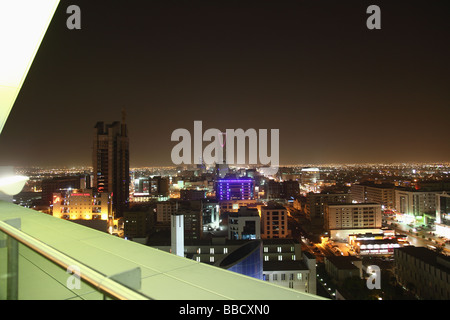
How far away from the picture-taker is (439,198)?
16844 millimetres

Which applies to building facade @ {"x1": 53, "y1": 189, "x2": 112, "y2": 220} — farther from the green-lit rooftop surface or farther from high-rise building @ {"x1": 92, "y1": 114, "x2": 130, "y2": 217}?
the green-lit rooftop surface

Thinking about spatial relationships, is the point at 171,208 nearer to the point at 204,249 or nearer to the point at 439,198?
the point at 204,249

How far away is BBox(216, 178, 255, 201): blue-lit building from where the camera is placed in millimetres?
27719

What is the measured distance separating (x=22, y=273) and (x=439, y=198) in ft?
69.1

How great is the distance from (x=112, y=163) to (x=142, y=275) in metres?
22.3

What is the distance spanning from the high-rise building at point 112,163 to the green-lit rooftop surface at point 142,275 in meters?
21.3

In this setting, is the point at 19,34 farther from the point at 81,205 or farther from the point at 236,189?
the point at 236,189

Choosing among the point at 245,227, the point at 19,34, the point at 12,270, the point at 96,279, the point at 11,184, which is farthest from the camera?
the point at 245,227

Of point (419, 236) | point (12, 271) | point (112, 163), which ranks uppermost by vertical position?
point (112, 163)

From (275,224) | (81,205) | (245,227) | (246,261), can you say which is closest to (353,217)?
(275,224)

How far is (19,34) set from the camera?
108 cm

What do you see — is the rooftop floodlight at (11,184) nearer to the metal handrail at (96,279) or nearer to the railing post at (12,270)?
the railing post at (12,270)

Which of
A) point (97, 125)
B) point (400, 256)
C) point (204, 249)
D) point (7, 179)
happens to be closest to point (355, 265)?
point (400, 256)

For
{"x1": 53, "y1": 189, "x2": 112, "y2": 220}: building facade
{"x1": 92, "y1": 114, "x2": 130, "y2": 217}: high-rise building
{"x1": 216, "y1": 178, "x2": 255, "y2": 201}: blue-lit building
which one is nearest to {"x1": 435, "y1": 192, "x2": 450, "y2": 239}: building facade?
{"x1": 216, "y1": 178, "x2": 255, "y2": 201}: blue-lit building
